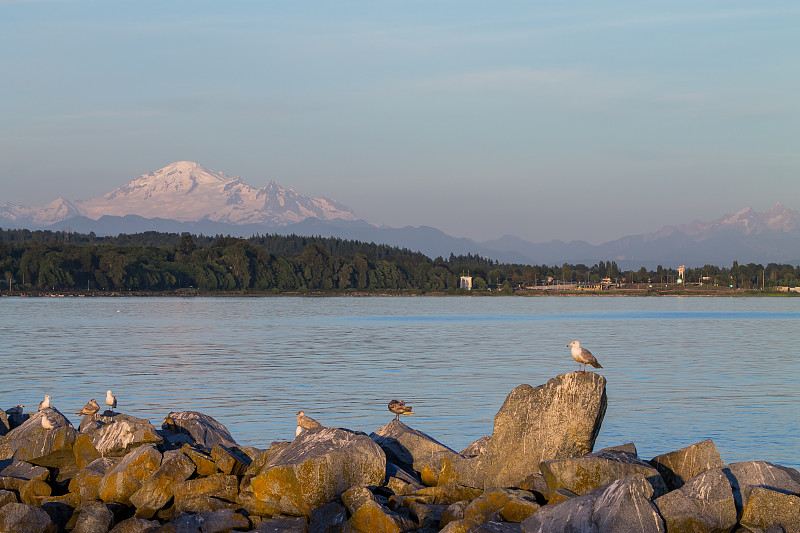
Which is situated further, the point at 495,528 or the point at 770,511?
the point at 770,511

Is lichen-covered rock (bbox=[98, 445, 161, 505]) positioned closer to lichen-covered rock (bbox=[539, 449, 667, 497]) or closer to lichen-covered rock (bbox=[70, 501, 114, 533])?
lichen-covered rock (bbox=[70, 501, 114, 533])

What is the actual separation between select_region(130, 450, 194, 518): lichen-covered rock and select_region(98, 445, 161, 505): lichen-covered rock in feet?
0.46

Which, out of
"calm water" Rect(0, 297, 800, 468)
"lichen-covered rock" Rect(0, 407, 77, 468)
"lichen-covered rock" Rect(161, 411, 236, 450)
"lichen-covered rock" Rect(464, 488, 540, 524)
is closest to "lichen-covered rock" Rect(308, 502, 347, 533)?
"lichen-covered rock" Rect(464, 488, 540, 524)

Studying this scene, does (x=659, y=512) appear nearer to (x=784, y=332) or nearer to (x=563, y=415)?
(x=563, y=415)

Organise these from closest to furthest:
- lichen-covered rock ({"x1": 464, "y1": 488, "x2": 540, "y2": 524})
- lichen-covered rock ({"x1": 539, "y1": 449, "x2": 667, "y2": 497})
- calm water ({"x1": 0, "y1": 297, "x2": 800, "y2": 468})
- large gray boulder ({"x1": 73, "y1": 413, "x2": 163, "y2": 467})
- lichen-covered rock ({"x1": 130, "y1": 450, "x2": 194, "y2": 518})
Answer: lichen-covered rock ({"x1": 464, "y1": 488, "x2": 540, "y2": 524})
lichen-covered rock ({"x1": 539, "y1": 449, "x2": 667, "y2": 497})
lichen-covered rock ({"x1": 130, "y1": 450, "x2": 194, "y2": 518})
large gray boulder ({"x1": 73, "y1": 413, "x2": 163, "y2": 467})
calm water ({"x1": 0, "y1": 297, "x2": 800, "y2": 468})

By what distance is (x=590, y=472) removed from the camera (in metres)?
13.5

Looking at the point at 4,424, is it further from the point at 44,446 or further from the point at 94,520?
the point at 94,520

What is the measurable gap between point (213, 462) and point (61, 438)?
358 centimetres

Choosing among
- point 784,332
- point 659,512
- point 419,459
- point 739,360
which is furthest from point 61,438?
point 784,332


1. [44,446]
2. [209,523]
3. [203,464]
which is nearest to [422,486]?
[209,523]

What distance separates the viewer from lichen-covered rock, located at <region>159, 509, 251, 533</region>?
45.4 ft

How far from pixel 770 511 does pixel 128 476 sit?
9.68 metres

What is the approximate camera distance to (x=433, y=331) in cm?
7731

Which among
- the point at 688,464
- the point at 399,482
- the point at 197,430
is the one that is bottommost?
the point at 399,482
